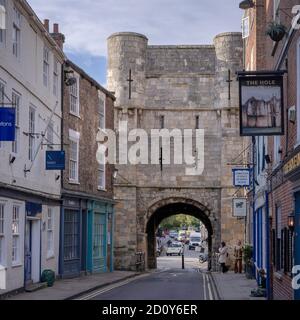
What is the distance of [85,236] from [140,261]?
9.95m

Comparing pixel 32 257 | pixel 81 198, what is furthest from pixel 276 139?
pixel 81 198

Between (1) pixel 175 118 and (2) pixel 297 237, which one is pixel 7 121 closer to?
(2) pixel 297 237

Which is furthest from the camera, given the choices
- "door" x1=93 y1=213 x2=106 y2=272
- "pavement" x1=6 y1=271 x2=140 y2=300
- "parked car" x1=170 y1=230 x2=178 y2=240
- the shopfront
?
"parked car" x1=170 y1=230 x2=178 y2=240

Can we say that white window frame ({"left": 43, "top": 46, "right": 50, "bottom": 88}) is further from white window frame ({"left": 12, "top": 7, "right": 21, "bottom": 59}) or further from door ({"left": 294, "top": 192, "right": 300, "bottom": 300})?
door ({"left": 294, "top": 192, "right": 300, "bottom": 300})

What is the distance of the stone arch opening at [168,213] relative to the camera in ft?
132

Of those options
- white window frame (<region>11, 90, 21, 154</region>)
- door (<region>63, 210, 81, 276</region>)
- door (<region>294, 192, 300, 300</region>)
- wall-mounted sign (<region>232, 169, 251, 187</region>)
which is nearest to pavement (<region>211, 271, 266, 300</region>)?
wall-mounted sign (<region>232, 169, 251, 187</region>)

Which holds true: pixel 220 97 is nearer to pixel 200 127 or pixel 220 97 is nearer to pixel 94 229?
pixel 200 127

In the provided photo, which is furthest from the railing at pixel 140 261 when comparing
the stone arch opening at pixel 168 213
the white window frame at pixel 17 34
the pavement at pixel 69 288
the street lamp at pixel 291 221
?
the street lamp at pixel 291 221

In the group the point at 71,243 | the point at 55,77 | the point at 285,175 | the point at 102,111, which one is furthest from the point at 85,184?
the point at 285,175

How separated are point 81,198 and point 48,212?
13.2 ft

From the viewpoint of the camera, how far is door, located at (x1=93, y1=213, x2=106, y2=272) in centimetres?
3200

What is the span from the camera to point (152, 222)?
44562mm

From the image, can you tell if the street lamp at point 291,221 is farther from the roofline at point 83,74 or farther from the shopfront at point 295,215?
the roofline at point 83,74

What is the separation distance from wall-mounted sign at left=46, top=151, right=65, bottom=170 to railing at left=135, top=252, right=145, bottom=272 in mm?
17939
